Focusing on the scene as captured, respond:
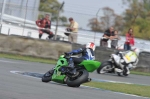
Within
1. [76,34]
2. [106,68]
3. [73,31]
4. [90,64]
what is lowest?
[106,68]

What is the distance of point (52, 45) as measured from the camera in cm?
2305

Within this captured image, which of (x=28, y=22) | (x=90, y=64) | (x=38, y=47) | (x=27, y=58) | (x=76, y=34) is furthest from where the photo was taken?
(x=28, y=22)

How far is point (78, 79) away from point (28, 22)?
46.8 ft

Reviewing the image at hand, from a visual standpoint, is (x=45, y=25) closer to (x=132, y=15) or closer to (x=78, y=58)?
(x=78, y=58)

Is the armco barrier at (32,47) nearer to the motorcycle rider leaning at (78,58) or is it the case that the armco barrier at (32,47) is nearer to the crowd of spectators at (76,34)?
the crowd of spectators at (76,34)

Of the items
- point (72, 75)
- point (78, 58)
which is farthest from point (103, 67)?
point (72, 75)

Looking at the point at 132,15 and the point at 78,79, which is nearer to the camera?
the point at 78,79

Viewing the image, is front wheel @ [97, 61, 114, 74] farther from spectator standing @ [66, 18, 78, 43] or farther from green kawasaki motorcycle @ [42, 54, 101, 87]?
green kawasaki motorcycle @ [42, 54, 101, 87]

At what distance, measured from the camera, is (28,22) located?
26.9 meters

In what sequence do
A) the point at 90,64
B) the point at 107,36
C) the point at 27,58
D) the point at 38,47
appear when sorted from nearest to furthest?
the point at 90,64, the point at 27,58, the point at 38,47, the point at 107,36

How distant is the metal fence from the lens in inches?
985

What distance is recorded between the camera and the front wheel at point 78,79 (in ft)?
42.4

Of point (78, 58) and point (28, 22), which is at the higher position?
point (28, 22)

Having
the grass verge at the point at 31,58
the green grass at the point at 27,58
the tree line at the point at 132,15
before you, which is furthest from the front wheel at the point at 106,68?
Answer: the tree line at the point at 132,15
